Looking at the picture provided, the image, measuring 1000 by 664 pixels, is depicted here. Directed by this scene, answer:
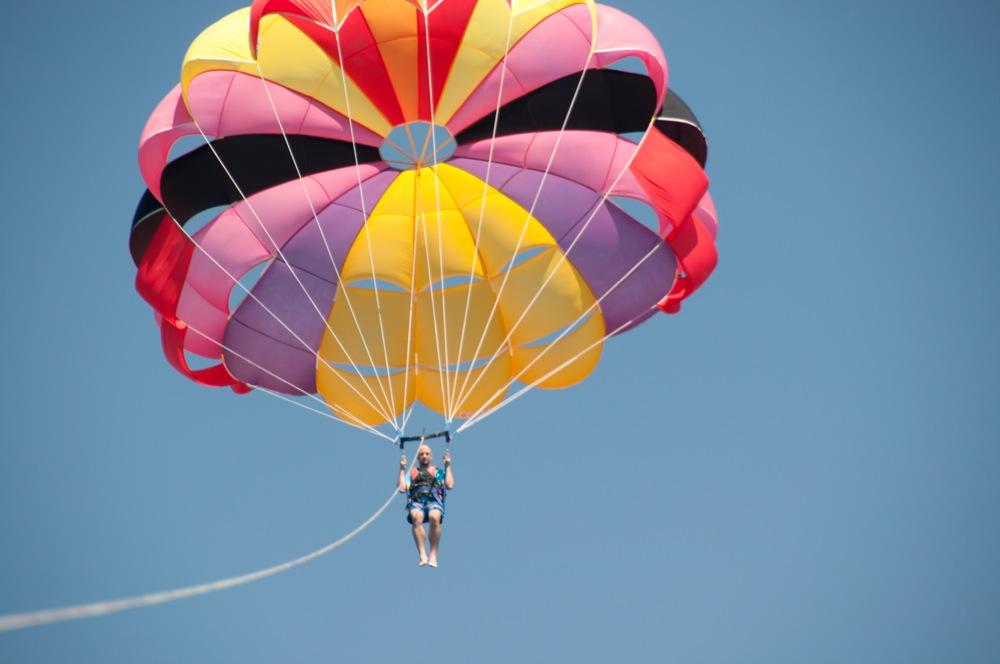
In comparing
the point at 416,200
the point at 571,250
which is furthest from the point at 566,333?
the point at 416,200

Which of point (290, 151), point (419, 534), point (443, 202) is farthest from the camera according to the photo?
point (443, 202)

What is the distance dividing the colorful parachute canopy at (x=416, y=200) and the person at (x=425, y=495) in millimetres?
1213

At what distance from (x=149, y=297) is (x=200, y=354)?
0.84m

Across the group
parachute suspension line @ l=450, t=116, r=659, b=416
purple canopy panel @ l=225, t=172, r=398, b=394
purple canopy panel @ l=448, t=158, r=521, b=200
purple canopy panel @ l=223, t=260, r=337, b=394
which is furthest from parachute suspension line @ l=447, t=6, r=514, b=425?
purple canopy panel @ l=223, t=260, r=337, b=394

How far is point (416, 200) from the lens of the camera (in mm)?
10969

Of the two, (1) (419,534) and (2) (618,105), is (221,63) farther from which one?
(1) (419,534)

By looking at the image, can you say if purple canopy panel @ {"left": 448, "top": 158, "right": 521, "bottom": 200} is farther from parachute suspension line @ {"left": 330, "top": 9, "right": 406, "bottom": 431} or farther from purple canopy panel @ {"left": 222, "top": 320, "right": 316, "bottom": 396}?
purple canopy panel @ {"left": 222, "top": 320, "right": 316, "bottom": 396}

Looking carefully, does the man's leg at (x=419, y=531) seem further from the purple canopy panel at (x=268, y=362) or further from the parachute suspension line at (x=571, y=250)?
the purple canopy panel at (x=268, y=362)

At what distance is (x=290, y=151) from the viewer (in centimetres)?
1023

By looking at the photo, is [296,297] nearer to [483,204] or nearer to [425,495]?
[483,204]

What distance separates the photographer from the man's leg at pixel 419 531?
30.6ft

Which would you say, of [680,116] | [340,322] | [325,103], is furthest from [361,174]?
[680,116]

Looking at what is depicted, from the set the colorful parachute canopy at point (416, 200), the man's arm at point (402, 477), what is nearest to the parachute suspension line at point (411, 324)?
the colorful parachute canopy at point (416, 200)

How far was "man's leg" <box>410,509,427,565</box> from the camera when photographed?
9.34 meters
